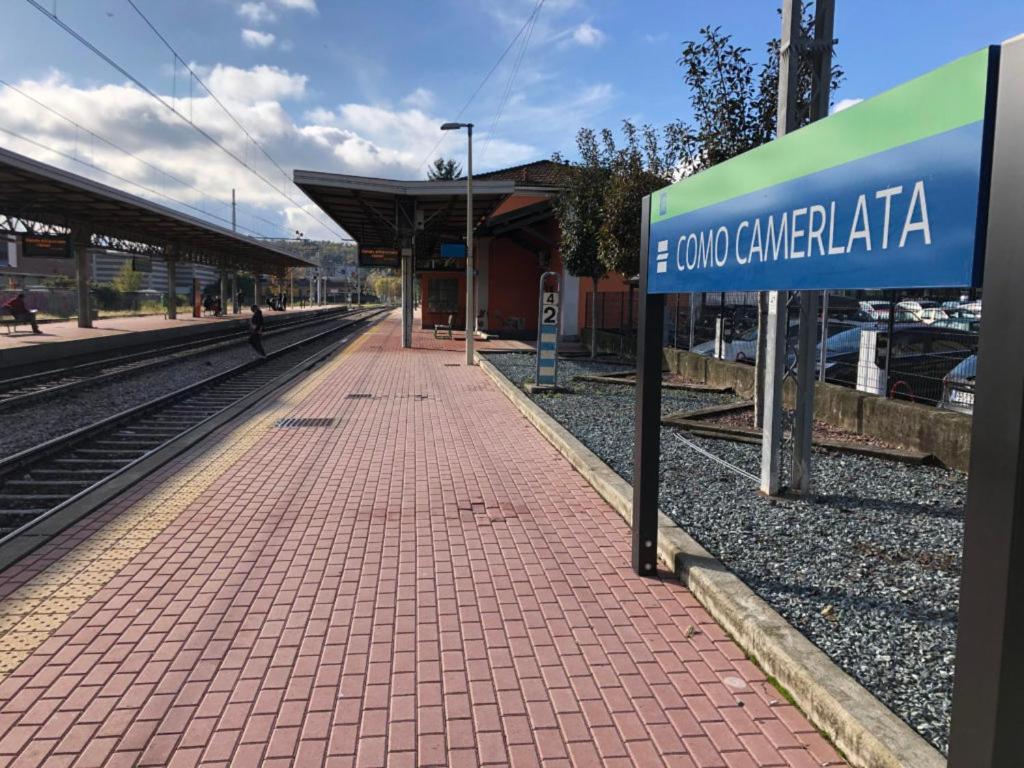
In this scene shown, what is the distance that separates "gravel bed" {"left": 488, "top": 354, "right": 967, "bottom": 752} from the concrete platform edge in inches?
4.8

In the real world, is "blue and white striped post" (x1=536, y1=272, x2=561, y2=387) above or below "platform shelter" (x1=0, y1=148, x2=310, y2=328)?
below

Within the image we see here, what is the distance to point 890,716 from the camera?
2721 millimetres

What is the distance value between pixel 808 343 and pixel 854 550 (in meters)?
1.89

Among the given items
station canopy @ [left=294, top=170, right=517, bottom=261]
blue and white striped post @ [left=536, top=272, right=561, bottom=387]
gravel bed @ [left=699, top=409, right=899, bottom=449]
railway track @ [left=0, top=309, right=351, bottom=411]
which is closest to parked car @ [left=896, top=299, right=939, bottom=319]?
gravel bed @ [left=699, top=409, right=899, bottom=449]

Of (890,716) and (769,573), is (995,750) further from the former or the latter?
(769,573)

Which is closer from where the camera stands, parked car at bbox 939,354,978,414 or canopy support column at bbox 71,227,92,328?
parked car at bbox 939,354,978,414

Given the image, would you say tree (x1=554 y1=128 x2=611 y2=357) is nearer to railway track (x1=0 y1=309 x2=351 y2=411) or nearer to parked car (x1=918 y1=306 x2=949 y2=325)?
parked car (x1=918 y1=306 x2=949 y2=325)

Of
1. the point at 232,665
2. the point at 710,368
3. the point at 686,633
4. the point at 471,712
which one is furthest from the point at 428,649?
the point at 710,368

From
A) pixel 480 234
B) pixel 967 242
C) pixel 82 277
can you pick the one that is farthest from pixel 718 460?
pixel 82 277

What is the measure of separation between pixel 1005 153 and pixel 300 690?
124 inches

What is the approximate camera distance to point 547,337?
12328 mm

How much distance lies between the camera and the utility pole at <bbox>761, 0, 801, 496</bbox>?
19.7 ft

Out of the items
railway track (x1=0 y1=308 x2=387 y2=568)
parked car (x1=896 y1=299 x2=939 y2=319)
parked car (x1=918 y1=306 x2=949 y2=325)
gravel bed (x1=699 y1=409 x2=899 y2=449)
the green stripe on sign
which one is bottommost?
railway track (x1=0 y1=308 x2=387 y2=568)

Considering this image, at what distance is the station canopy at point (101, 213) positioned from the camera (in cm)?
2077
